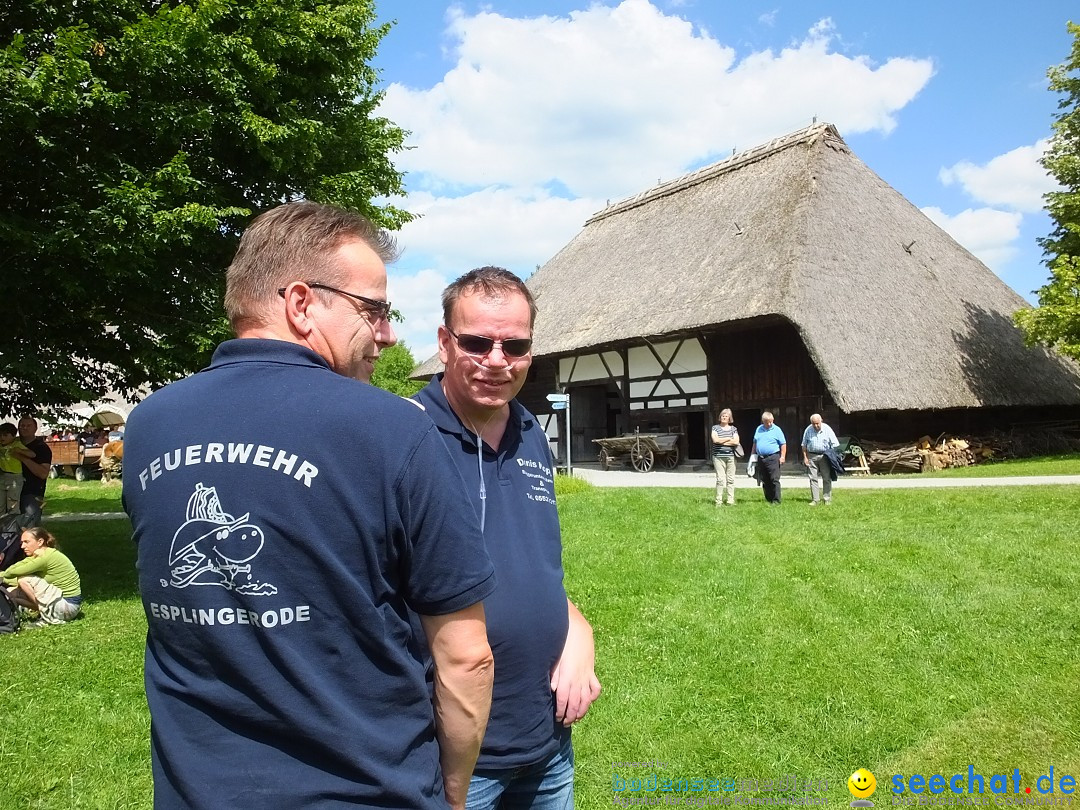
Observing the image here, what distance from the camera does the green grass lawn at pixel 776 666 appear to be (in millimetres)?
3607

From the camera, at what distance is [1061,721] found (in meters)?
3.79

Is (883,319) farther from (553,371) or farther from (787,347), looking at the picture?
(553,371)

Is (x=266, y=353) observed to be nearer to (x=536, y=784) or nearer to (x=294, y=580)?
(x=294, y=580)

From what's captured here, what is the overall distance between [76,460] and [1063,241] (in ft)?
102

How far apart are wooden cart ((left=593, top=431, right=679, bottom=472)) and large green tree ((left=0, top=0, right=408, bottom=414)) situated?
1255 cm

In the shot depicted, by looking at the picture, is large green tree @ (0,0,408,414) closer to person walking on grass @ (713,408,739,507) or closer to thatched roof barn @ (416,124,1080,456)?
person walking on grass @ (713,408,739,507)

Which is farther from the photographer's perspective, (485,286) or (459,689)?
(485,286)

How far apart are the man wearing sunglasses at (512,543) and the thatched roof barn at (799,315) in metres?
15.5

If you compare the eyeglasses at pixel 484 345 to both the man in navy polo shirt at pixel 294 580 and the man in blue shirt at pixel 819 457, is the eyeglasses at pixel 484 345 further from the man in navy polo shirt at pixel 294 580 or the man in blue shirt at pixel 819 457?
the man in blue shirt at pixel 819 457

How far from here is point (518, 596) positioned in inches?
71.4

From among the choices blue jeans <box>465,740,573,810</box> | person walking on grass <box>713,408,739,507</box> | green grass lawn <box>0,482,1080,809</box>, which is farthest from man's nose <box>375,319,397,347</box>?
person walking on grass <box>713,408,739,507</box>

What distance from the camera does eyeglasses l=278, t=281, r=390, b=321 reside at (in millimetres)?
1457

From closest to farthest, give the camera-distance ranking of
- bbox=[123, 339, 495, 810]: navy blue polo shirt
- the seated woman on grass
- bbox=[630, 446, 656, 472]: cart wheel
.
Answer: bbox=[123, 339, 495, 810]: navy blue polo shirt < the seated woman on grass < bbox=[630, 446, 656, 472]: cart wheel

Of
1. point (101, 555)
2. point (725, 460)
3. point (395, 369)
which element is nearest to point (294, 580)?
point (101, 555)
